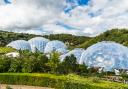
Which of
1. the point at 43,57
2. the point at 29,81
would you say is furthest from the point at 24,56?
the point at 29,81

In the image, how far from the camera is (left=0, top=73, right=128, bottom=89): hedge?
1566 inches

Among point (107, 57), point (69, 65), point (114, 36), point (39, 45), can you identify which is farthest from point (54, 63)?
point (114, 36)

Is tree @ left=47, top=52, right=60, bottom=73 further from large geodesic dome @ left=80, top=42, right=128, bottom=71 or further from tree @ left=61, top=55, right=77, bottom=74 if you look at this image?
large geodesic dome @ left=80, top=42, right=128, bottom=71

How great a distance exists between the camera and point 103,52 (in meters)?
66.4

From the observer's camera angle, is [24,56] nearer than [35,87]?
No

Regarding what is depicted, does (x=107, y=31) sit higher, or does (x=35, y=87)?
(x=107, y=31)

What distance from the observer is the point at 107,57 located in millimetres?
64938

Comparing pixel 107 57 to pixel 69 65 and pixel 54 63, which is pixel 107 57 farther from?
pixel 54 63

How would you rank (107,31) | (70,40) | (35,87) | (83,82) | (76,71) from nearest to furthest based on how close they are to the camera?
(83,82) < (35,87) < (76,71) < (107,31) < (70,40)

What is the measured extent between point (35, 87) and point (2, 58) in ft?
35.7

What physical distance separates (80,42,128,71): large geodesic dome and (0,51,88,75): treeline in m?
8.61

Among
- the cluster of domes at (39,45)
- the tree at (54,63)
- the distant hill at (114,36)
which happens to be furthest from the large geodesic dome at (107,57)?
the distant hill at (114,36)

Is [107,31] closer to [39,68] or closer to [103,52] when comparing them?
[103,52]

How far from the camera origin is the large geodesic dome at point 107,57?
6406 centimetres
